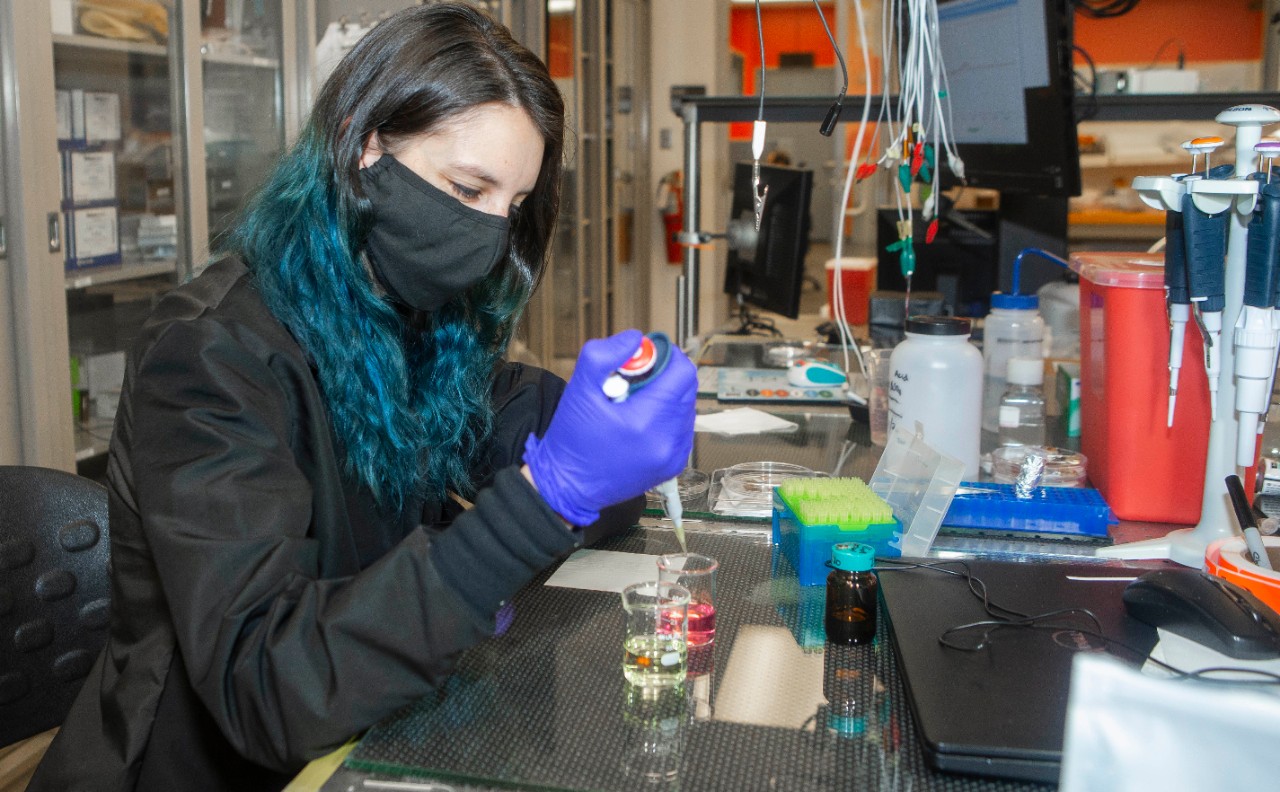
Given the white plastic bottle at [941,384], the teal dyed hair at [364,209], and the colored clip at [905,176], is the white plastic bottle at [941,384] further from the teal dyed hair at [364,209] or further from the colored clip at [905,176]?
the teal dyed hair at [364,209]

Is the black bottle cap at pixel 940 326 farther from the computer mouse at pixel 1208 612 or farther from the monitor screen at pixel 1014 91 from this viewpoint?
the monitor screen at pixel 1014 91

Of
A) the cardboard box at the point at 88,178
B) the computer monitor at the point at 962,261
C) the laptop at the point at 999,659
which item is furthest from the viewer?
the computer monitor at the point at 962,261

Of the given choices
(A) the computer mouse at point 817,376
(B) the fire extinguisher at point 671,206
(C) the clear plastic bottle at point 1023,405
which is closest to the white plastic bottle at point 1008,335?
(C) the clear plastic bottle at point 1023,405

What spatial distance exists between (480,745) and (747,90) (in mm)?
10788

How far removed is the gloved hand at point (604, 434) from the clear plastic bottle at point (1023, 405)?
90 centimetres

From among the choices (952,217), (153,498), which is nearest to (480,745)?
(153,498)

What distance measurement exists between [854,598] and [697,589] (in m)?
0.15

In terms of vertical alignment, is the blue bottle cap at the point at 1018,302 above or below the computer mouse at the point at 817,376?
above

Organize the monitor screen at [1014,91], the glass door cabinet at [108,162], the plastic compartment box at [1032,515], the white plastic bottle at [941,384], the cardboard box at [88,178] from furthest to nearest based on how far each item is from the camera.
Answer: the cardboard box at [88,178] → the glass door cabinet at [108,162] → the monitor screen at [1014,91] → the white plastic bottle at [941,384] → the plastic compartment box at [1032,515]

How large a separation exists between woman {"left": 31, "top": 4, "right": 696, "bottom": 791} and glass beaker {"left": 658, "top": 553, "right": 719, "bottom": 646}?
107mm

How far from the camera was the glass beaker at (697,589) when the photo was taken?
98cm

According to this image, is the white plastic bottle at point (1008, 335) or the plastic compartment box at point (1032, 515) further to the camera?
the white plastic bottle at point (1008, 335)

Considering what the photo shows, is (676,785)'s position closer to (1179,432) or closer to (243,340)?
(243,340)

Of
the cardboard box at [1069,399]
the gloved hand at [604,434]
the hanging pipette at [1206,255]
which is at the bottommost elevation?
the cardboard box at [1069,399]
